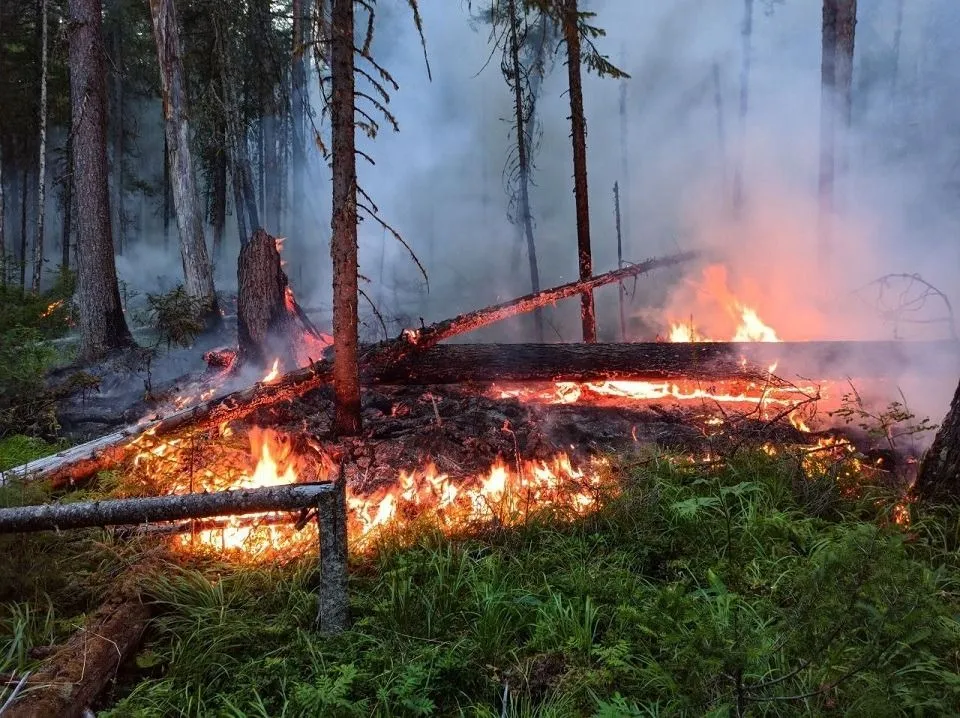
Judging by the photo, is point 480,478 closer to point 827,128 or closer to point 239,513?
point 239,513

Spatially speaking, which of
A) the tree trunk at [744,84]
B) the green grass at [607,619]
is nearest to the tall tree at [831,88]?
the green grass at [607,619]

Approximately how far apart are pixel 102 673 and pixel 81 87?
36.9 ft

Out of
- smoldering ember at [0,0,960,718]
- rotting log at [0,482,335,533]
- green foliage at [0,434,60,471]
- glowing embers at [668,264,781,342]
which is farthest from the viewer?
glowing embers at [668,264,781,342]

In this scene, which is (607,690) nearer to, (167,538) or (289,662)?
(289,662)

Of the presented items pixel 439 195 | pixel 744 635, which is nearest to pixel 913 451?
pixel 744 635

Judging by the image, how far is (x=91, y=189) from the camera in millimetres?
10141

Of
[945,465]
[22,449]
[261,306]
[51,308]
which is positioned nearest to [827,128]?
[945,465]

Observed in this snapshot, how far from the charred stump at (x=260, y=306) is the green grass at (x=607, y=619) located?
4.53 m

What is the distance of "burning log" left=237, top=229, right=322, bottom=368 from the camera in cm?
822

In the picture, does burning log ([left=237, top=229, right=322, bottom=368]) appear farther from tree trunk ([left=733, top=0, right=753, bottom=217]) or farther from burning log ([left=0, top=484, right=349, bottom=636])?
tree trunk ([left=733, top=0, right=753, bottom=217])

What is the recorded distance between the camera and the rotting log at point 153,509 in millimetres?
3039

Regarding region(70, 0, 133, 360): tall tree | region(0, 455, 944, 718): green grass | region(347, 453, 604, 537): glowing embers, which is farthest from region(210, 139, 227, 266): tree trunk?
region(0, 455, 944, 718): green grass

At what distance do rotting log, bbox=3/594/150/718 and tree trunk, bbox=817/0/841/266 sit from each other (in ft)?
38.9

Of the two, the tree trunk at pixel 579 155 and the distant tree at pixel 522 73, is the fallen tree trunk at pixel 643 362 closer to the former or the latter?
the tree trunk at pixel 579 155
